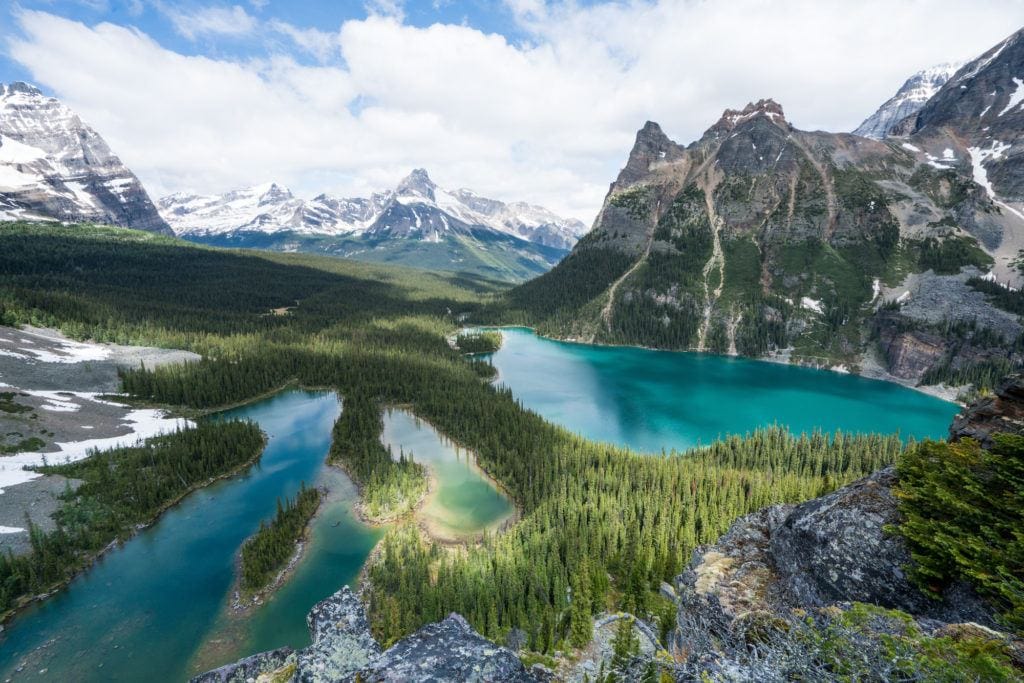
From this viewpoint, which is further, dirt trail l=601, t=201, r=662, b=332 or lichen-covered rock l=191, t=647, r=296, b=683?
dirt trail l=601, t=201, r=662, b=332

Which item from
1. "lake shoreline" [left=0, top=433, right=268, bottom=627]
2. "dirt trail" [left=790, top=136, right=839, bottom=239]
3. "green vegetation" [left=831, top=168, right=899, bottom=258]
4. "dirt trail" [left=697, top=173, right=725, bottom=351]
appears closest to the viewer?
"lake shoreline" [left=0, top=433, right=268, bottom=627]

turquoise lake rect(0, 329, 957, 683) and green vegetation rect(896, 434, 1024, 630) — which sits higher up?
green vegetation rect(896, 434, 1024, 630)

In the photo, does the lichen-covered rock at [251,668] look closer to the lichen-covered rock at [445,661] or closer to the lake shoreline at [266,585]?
the lichen-covered rock at [445,661]

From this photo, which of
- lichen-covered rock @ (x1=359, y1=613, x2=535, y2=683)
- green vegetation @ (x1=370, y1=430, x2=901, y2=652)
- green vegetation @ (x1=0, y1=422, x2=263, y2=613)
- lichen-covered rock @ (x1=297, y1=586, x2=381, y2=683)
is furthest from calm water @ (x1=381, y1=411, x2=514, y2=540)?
lichen-covered rock @ (x1=359, y1=613, x2=535, y2=683)

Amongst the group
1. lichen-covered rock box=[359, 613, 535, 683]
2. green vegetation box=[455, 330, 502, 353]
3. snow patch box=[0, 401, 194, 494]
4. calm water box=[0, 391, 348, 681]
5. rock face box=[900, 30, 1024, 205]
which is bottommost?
calm water box=[0, 391, 348, 681]

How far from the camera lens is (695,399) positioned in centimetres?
9331

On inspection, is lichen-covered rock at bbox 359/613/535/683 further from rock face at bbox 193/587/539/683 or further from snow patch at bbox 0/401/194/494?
snow patch at bbox 0/401/194/494

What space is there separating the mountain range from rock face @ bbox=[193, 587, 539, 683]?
133770 mm

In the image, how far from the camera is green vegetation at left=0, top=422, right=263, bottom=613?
124 feet

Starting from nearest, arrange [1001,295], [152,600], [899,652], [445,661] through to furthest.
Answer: [899,652] → [445,661] → [152,600] → [1001,295]

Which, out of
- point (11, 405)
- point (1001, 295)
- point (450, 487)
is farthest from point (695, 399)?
point (11, 405)

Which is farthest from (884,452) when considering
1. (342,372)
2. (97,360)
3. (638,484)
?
(97,360)

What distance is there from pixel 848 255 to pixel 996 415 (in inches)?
6465

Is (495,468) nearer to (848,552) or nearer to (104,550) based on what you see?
(104,550)
